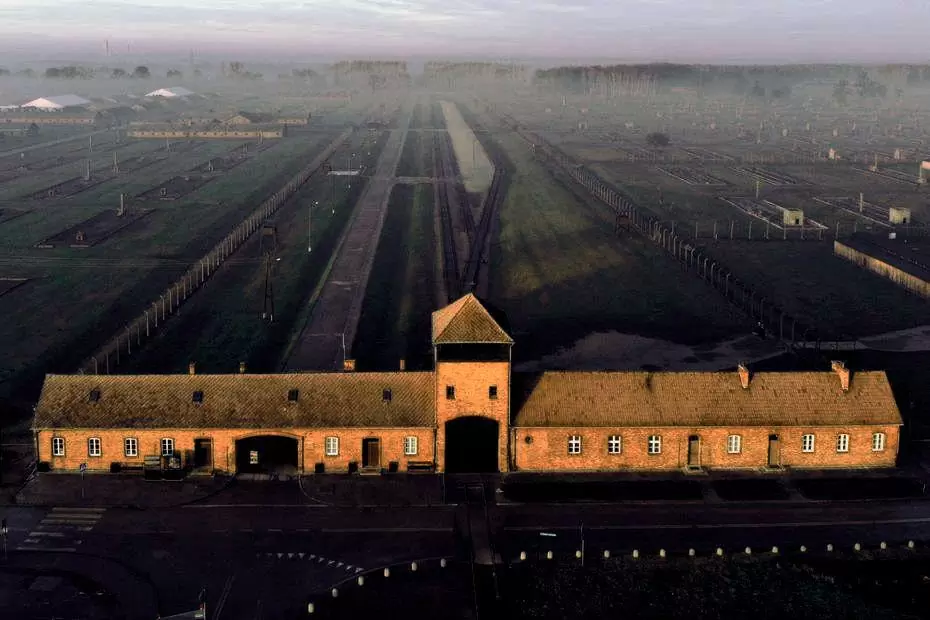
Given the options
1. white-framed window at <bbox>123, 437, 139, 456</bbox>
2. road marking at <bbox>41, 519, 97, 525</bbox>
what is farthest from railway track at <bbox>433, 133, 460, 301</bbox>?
road marking at <bbox>41, 519, 97, 525</bbox>

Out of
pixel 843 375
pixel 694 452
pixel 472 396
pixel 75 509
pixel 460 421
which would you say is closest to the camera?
pixel 75 509

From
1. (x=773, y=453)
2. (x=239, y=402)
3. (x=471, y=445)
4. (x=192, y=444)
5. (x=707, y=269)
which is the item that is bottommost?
(x=773, y=453)

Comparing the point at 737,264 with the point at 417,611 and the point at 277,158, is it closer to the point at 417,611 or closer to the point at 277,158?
the point at 417,611

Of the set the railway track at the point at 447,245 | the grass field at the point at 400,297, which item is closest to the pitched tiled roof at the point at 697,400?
the grass field at the point at 400,297

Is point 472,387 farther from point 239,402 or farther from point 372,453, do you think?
point 239,402

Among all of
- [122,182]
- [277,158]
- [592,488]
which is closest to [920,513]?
[592,488]

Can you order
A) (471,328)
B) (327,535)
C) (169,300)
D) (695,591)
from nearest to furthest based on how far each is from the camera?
(695,591)
(327,535)
(471,328)
(169,300)

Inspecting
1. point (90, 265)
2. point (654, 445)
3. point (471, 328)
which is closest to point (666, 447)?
point (654, 445)

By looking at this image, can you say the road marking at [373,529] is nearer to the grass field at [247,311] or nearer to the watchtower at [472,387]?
the watchtower at [472,387]
